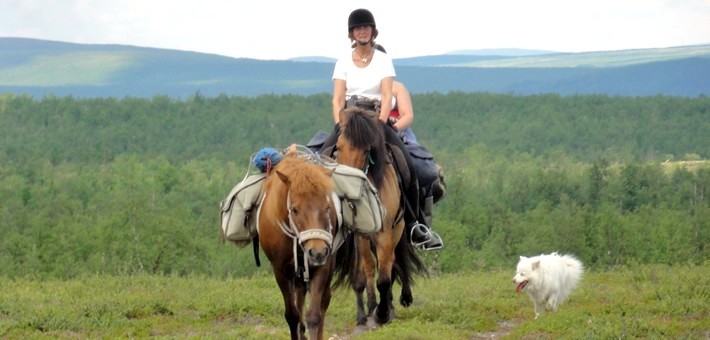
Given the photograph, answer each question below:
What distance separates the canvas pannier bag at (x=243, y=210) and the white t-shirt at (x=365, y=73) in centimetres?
201

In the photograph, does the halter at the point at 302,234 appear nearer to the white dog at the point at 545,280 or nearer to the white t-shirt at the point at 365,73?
the white t-shirt at the point at 365,73

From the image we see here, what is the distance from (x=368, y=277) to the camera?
11977 mm

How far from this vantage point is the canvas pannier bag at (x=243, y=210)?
984 cm

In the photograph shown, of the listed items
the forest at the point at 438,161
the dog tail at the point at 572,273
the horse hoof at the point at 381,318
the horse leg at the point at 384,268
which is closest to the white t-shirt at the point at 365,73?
the horse leg at the point at 384,268

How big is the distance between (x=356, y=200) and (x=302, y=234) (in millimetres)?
831

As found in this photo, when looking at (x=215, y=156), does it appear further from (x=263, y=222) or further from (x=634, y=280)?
(x=263, y=222)

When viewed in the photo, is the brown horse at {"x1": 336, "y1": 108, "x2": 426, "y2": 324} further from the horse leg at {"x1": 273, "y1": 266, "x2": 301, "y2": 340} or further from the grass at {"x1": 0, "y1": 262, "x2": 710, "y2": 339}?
the horse leg at {"x1": 273, "y1": 266, "x2": 301, "y2": 340}

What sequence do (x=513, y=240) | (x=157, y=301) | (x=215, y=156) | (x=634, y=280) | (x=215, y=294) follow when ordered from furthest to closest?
(x=215, y=156), (x=513, y=240), (x=634, y=280), (x=215, y=294), (x=157, y=301)

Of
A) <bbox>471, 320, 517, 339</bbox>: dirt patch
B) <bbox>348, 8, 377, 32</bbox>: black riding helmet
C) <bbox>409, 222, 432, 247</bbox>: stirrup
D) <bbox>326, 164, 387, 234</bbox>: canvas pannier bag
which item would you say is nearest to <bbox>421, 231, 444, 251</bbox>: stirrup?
<bbox>409, 222, 432, 247</bbox>: stirrup

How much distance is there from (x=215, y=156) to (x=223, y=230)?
9260 centimetres

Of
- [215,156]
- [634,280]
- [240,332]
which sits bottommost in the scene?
[215,156]

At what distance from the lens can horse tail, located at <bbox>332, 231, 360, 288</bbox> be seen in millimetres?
10258

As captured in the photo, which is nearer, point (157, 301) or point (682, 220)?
point (157, 301)

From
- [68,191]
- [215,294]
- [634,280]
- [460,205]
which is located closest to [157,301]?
[215,294]
